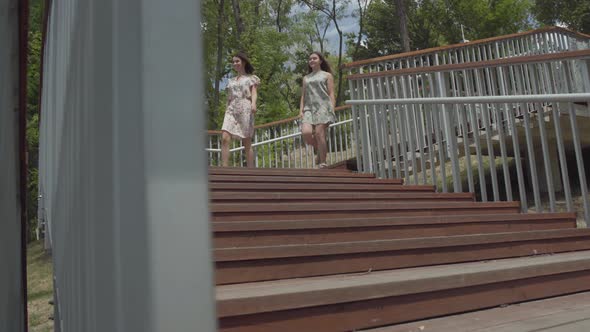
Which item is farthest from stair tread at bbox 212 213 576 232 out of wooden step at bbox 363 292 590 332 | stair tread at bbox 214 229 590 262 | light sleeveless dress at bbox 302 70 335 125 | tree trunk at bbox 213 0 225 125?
tree trunk at bbox 213 0 225 125

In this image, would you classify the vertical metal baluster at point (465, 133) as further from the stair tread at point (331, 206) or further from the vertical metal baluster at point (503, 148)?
the stair tread at point (331, 206)

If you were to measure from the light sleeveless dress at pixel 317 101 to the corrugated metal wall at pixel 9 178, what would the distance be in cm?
425

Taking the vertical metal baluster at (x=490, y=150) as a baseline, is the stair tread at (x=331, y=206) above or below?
below

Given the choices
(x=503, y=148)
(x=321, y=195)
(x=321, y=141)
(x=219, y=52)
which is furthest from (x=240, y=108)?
(x=219, y=52)

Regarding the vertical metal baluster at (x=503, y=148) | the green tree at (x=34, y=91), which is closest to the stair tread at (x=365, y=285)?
the vertical metal baluster at (x=503, y=148)

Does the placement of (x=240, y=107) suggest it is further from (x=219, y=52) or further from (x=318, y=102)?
(x=219, y=52)

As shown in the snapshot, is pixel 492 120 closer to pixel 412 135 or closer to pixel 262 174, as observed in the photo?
pixel 412 135

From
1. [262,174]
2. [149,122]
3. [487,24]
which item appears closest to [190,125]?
[149,122]

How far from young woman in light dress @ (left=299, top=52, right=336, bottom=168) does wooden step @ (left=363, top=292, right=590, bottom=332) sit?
4505 mm

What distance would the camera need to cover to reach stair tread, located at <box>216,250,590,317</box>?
1929 mm

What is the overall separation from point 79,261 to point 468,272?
5.59 ft

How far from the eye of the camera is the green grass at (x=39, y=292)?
574cm

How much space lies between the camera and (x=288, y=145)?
381 inches

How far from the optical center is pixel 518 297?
8.49ft
